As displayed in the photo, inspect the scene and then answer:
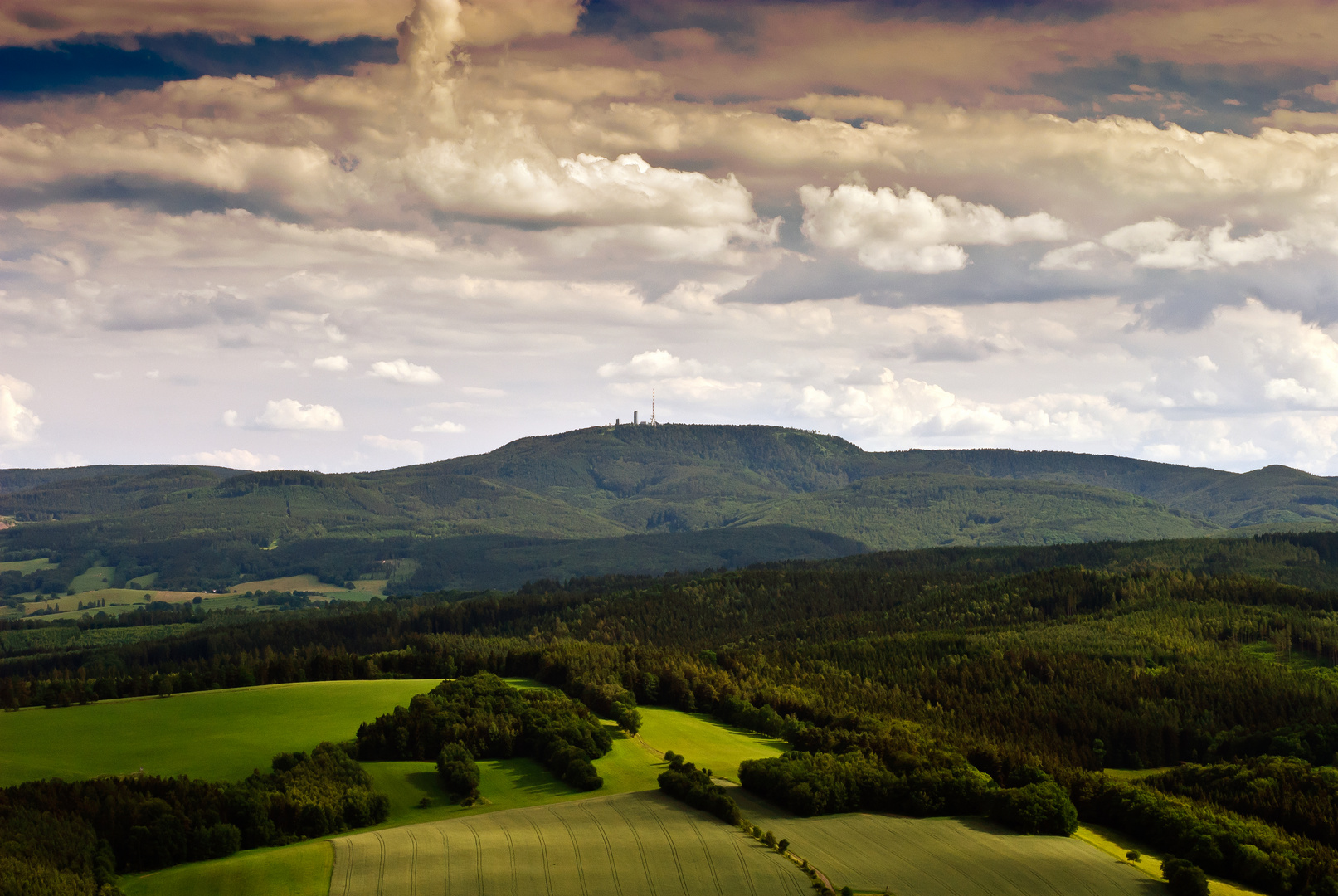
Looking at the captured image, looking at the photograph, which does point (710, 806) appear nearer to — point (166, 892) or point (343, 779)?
point (343, 779)

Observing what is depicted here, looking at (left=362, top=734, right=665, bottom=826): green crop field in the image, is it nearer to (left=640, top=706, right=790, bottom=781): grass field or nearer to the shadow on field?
the shadow on field

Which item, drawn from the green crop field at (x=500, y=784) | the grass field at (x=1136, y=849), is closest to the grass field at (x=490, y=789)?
the green crop field at (x=500, y=784)

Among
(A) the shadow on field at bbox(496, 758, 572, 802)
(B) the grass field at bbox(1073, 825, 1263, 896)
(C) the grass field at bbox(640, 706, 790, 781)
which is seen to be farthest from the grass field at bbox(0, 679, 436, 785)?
(B) the grass field at bbox(1073, 825, 1263, 896)

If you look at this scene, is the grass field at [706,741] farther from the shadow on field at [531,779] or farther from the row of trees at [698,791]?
the shadow on field at [531,779]

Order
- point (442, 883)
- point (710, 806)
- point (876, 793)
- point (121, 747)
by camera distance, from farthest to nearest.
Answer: point (121, 747) → point (876, 793) → point (710, 806) → point (442, 883)

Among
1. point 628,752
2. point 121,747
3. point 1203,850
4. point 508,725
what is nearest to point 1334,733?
point 1203,850
